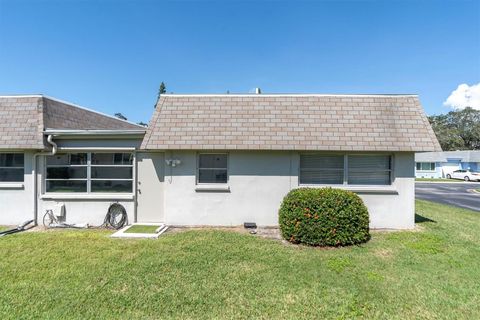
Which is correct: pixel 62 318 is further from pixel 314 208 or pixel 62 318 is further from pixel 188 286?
pixel 314 208

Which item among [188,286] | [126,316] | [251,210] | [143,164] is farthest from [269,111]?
[126,316]

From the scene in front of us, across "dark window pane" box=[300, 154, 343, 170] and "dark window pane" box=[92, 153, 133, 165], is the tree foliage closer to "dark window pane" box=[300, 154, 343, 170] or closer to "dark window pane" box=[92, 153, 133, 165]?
"dark window pane" box=[300, 154, 343, 170]

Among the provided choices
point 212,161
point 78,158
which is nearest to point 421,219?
point 212,161

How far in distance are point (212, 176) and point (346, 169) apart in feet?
14.5

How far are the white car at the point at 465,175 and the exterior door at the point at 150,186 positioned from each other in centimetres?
4176

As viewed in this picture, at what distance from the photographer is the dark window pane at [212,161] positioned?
803 centimetres

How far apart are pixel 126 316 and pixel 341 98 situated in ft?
27.7

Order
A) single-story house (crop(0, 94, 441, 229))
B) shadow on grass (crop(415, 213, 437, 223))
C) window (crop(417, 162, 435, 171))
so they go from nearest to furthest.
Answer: single-story house (crop(0, 94, 441, 229)), shadow on grass (crop(415, 213, 437, 223)), window (crop(417, 162, 435, 171))

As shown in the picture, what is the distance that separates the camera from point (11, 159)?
27.0ft

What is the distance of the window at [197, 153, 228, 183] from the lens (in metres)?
8.02

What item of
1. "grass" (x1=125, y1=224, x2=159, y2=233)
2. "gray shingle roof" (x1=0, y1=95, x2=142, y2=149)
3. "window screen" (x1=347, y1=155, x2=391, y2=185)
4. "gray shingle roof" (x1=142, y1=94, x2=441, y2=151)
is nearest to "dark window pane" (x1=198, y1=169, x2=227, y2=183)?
"gray shingle roof" (x1=142, y1=94, x2=441, y2=151)

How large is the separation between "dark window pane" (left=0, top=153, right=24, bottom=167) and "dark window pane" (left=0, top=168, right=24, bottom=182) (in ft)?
0.57

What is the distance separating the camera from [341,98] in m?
8.41

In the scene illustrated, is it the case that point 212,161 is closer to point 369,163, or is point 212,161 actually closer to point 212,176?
point 212,176
